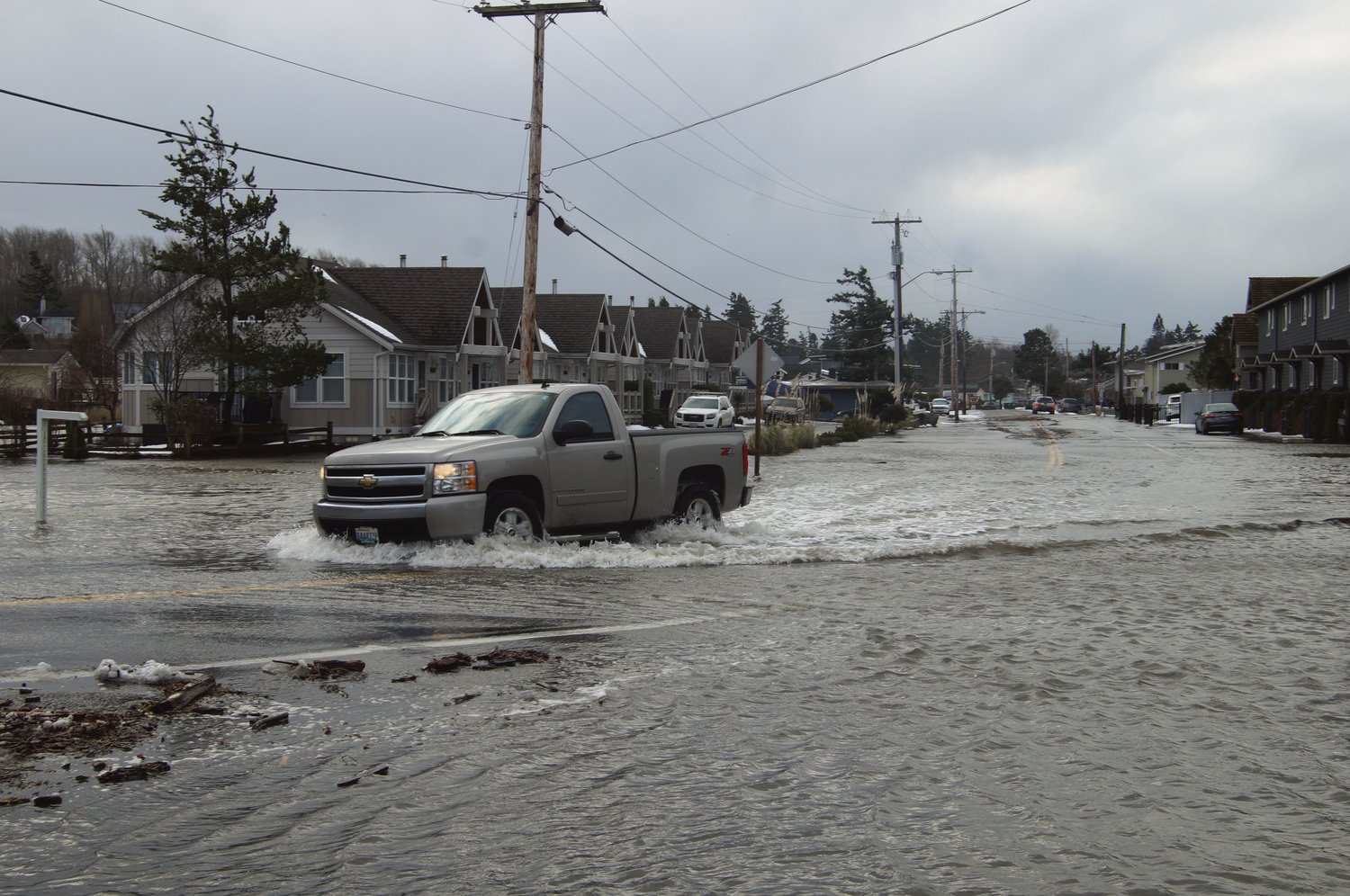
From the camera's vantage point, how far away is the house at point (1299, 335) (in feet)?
182

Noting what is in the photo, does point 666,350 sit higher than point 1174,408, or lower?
higher

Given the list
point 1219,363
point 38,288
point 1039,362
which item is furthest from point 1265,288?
point 1039,362

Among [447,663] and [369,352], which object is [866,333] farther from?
[447,663]

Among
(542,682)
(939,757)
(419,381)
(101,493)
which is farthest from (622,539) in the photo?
(419,381)

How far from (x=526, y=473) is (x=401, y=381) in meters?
35.1

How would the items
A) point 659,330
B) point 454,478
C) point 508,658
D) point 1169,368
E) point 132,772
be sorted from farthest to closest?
point 1169,368
point 659,330
point 454,478
point 508,658
point 132,772

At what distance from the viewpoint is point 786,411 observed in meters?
61.0

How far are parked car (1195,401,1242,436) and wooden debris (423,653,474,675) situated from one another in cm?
5678

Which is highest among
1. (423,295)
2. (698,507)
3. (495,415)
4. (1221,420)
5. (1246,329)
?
(1246,329)

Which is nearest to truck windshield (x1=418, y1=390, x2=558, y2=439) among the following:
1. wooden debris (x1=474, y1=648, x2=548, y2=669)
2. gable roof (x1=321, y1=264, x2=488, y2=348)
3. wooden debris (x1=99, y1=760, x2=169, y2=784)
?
wooden debris (x1=474, y1=648, x2=548, y2=669)

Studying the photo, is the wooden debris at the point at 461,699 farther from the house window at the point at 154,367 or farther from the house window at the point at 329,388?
the house window at the point at 329,388

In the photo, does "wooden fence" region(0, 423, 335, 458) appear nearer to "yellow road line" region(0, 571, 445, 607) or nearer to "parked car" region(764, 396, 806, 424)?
"parked car" region(764, 396, 806, 424)

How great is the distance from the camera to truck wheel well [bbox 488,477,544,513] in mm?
12188

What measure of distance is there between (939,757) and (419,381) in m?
44.2
